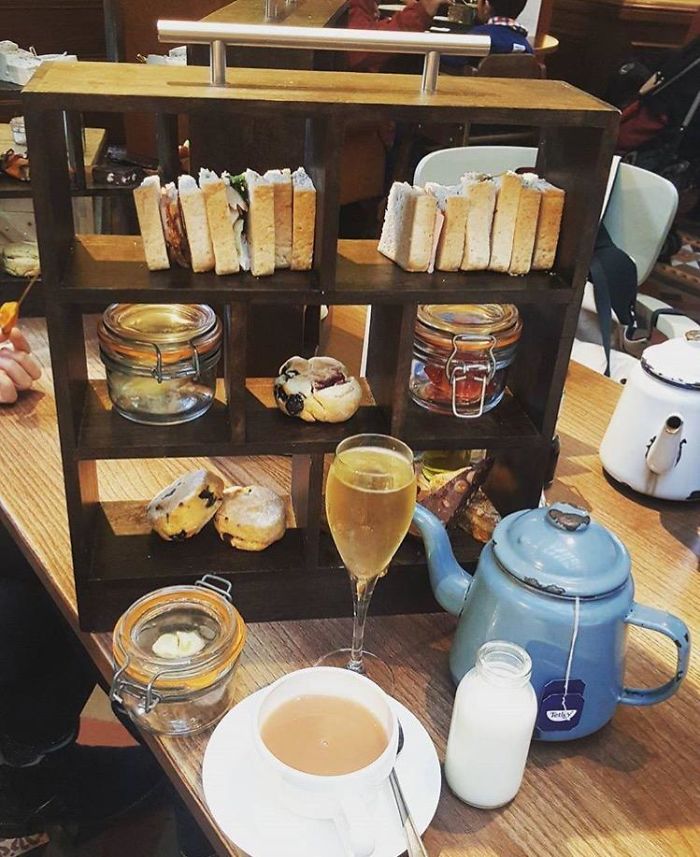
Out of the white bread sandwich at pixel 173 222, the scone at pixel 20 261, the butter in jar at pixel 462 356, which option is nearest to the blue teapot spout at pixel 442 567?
the butter in jar at pixel 462 356

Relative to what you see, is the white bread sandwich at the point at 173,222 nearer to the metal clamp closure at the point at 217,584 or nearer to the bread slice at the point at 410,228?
the bread slice at the point at 410,228

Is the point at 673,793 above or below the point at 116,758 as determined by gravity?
above

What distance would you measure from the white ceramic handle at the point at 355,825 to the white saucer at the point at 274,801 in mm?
27

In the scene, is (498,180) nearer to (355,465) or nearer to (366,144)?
(355,465)

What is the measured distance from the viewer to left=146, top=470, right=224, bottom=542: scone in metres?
1.00

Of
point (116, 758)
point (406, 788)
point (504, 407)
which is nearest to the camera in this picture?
point (406, 788)

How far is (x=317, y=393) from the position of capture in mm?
956

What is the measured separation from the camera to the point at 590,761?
2.78 feet

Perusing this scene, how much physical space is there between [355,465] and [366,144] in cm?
304

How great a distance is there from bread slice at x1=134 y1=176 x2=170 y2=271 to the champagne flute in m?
0.27

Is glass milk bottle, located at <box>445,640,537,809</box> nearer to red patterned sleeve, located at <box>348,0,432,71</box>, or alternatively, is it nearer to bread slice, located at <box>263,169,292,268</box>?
bread slice, located at <box>263,169,292,268</box>

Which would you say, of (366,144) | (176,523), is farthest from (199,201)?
(366,144)

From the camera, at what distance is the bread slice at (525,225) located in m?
0.90

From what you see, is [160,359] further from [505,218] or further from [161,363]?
[505,218]
